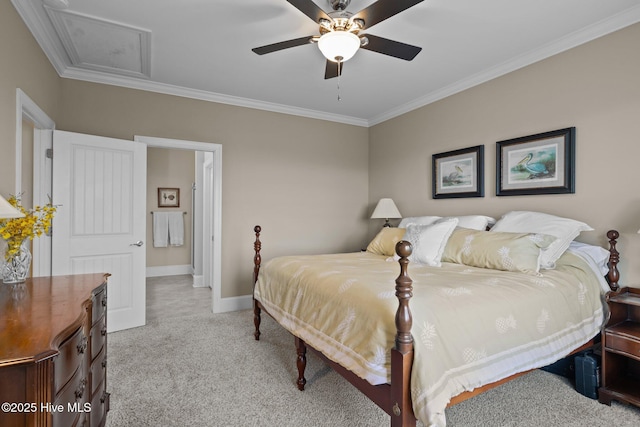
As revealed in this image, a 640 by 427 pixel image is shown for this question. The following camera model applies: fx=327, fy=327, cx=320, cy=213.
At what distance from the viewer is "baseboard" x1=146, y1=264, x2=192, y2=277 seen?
645cm

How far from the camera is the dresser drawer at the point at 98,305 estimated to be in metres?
1.63

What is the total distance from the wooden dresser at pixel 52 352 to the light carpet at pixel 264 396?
1.38ft

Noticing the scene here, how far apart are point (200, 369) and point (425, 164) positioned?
131 inches

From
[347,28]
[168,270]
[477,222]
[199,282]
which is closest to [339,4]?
[347,28]

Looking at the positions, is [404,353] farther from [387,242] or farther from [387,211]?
[387,211]

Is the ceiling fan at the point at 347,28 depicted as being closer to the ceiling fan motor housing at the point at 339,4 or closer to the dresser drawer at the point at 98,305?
the ceiling fan motor housing at the point at 339,4

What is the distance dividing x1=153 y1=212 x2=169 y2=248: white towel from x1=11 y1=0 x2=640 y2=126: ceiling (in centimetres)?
337

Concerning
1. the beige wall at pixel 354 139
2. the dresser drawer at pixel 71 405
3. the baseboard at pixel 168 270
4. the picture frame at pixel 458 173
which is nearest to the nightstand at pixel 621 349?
the beige wall at pixel 354 139

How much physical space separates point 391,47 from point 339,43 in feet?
1.54

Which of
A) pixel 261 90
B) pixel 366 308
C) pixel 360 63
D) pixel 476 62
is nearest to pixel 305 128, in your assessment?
pixel 261 90

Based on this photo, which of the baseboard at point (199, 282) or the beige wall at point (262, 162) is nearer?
the beige wall at point (262, 162)

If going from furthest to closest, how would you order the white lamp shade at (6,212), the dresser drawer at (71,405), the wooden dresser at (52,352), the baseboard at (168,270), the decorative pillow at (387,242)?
the baseboard at (168,270) → the decorative pillow at (387,242) → the white lamp shade at (6,212) → the dresser drawer at (71,405) → the wooden dresser at (52,352)

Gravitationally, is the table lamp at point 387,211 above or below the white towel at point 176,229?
above

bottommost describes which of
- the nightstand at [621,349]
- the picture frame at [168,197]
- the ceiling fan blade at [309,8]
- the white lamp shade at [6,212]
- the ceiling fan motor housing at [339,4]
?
the nightstand at [621,349]
